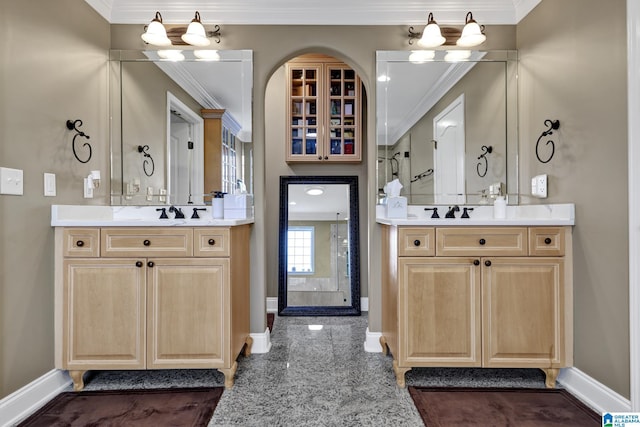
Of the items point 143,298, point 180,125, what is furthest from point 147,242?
point 180,125

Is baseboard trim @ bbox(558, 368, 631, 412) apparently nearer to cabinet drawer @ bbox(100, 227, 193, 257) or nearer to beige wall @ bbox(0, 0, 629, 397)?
beige wall @ bbox(0, 0, 629, 397)

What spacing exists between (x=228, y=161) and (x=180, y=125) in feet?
1.46

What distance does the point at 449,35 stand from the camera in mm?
2432

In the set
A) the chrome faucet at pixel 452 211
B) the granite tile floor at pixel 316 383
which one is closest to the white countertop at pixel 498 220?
the chrome faucet at pixel 452 211

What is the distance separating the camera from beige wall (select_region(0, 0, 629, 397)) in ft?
5.32

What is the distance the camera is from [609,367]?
1671 mm

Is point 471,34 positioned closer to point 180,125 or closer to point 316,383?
point 180,125

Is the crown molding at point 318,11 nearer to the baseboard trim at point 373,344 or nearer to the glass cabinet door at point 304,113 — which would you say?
the glass cabinet door at point 304,113

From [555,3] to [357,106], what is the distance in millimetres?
1525

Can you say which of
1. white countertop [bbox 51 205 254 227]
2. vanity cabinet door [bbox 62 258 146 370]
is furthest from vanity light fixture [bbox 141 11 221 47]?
vanity cabinet door [bbox 62 258 146 370]

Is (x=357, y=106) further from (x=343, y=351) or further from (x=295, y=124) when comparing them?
(x=343, y=351)

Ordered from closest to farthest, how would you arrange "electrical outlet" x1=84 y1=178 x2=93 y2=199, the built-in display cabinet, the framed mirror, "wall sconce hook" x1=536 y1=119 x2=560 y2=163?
"wall sconce hook" x1=536 y1=119 x2=560 y2=163, "electrical outlet" x1=84 y1=178 x2=93 y2=199, the built-in display cabinet, the framed mirror

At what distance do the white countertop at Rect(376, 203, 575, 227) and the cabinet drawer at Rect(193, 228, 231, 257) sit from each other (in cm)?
95

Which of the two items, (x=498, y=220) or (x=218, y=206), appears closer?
(x=498, y=220)
